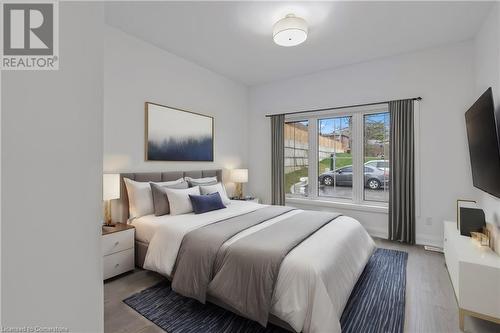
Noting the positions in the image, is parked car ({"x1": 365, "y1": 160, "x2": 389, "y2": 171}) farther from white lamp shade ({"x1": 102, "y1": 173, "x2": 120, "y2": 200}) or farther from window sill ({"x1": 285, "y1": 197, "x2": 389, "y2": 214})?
white lamp shade ({"x1": 102, "y1": 173, "x2": 120, "y2": 200})

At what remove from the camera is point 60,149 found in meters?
0.44

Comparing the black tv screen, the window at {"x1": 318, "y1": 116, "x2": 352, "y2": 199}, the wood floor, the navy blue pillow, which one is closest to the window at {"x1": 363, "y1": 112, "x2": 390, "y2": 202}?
the window at {"x1": 318, "y1": 116, "x2": 352, "y2": 199}

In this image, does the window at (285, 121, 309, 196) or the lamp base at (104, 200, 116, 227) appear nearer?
the lamp base at (104, 200, 116, 227)

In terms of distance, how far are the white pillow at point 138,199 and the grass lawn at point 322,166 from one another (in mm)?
2694

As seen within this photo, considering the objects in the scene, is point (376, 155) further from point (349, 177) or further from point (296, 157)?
point (296, 157)

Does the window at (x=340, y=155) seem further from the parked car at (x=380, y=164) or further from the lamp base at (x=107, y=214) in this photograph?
the lamp base at (x=107, y=214)

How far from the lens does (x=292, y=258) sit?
1.75 m

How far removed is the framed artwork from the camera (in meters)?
3.30

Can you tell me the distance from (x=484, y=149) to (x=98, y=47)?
2.86m

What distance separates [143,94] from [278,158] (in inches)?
101

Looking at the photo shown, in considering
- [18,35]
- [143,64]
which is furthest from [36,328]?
[143,64]

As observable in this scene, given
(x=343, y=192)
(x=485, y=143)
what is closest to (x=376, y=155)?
(x=343, y=192)

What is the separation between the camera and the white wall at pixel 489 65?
7.54ft

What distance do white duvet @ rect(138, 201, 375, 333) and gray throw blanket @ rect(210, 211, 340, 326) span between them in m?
0.07
